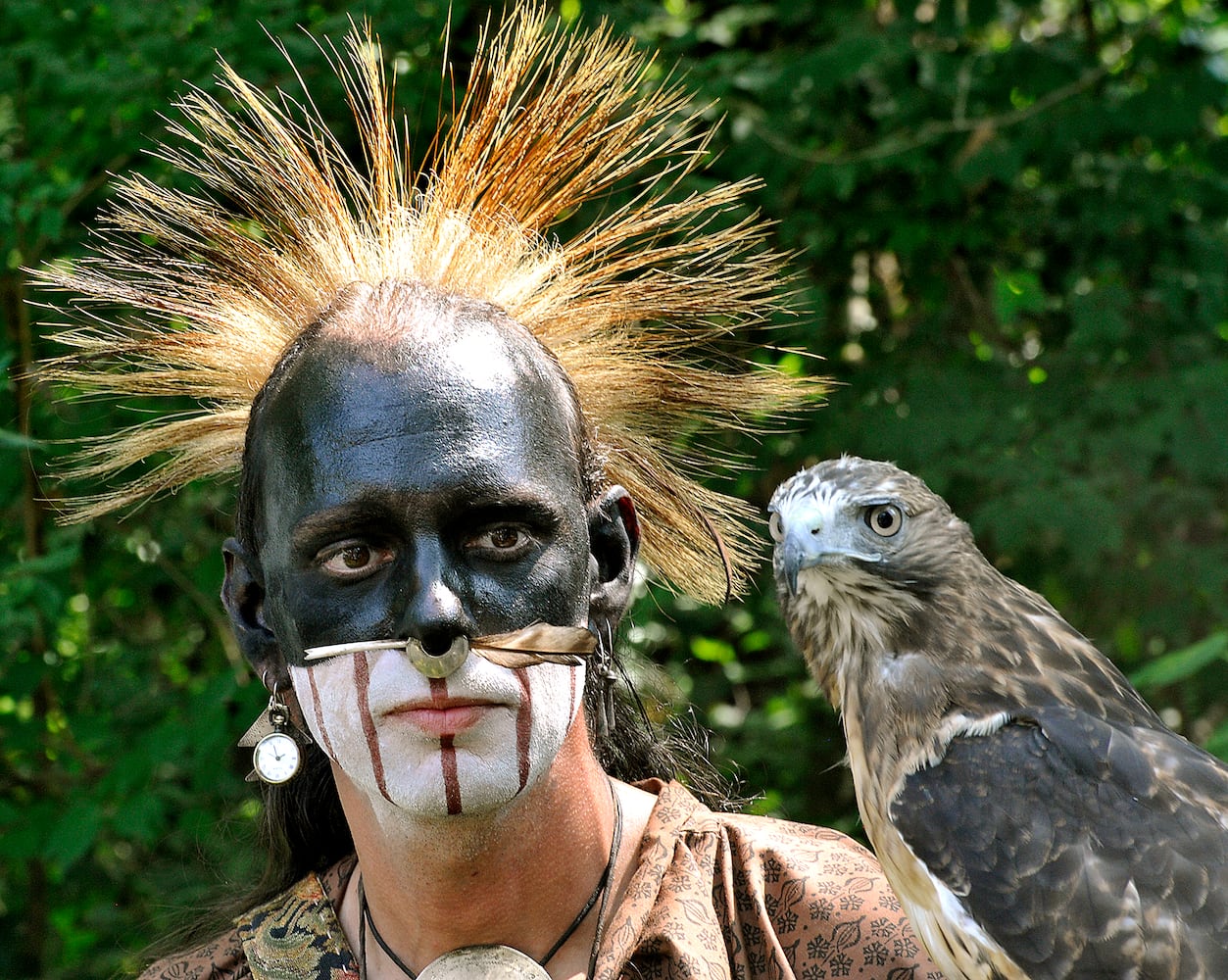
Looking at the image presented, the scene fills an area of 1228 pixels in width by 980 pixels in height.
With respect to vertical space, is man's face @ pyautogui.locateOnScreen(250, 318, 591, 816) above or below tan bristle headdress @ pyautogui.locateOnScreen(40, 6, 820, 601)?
below

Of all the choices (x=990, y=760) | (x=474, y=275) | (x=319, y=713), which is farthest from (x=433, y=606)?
(x=990, y=760)

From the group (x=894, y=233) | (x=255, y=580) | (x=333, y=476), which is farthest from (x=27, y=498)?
(x=894, y=233)

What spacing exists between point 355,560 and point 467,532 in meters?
0.20

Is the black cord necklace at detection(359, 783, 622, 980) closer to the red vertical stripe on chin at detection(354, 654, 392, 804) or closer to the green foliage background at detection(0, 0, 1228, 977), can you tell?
the red vertical stripe on chin at detection(354, 654, 392, 804)

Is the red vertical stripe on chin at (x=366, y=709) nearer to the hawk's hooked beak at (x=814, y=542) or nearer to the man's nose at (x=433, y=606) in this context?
the man's nose at (x=433, y=606)

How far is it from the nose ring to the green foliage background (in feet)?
4.59

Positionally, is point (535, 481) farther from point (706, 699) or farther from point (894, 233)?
point (706, 699)

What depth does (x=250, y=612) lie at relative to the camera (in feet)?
9.48

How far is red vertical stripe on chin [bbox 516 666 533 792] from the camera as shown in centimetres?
255

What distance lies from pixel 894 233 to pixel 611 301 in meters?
2.36


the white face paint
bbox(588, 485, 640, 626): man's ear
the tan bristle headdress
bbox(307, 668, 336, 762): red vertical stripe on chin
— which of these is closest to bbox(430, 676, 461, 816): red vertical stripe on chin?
the white face paint

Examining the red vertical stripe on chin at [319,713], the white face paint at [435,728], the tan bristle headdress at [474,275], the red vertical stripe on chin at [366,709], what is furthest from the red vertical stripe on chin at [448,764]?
the tan bristle headdress at [474,275]

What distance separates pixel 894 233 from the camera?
16.6 feet

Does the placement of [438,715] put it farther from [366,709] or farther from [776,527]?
[776,527]
